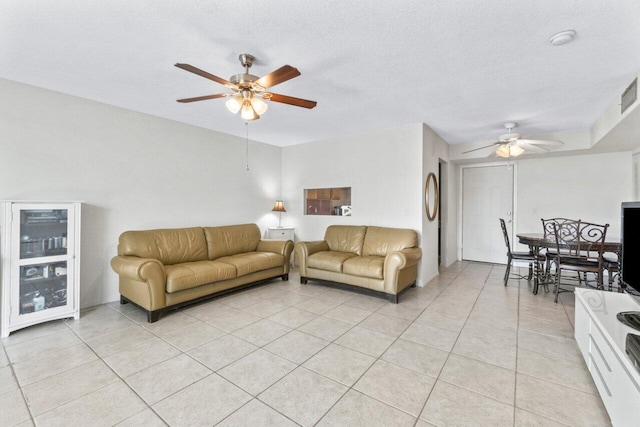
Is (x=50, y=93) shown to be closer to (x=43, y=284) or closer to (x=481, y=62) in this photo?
(x=43, y=284)

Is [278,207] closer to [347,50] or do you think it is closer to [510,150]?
[347,50]

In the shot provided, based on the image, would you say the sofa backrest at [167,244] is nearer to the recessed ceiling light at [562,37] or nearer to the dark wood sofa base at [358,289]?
the dark wood sofa base at [358,289]

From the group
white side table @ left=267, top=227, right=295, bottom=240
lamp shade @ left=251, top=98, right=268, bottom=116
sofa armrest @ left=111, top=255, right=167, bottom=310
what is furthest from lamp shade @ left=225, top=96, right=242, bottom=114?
white side table @ left=267, top=227, right=295, bottom=240


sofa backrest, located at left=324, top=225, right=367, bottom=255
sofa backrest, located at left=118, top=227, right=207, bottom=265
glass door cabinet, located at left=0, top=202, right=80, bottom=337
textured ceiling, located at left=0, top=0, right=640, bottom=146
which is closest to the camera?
textured ceiling, located at left=0, top=0, right=640, bottom=146

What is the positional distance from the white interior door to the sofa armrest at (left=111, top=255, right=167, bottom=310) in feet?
19.2

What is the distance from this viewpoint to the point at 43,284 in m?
2.86

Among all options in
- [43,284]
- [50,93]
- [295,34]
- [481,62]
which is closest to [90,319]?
[43,284]

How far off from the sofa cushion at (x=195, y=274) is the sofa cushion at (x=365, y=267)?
1.53m

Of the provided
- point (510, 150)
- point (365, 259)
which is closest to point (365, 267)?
point (365, 259)

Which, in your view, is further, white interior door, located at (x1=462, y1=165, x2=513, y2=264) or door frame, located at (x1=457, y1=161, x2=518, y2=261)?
white interior door, located at (x1=462, y1=165, x2=513, y2=264)

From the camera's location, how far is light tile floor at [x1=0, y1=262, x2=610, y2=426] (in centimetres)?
165

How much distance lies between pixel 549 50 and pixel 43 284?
5.09 metres

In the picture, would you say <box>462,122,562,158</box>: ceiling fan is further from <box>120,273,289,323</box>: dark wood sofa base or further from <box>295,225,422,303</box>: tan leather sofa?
<box>120,273,289,323</box>: dark wood sofa base

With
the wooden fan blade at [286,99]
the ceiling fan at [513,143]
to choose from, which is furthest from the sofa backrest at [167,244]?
the ceiling fan at [513,143]
